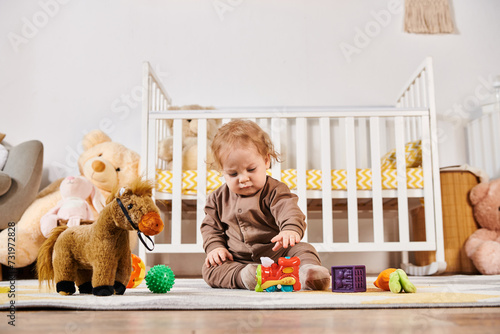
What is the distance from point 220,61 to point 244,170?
5.02 feet

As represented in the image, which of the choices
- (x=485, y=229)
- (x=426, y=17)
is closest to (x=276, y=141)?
(x=485, y=229)

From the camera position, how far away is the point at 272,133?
6.83ft

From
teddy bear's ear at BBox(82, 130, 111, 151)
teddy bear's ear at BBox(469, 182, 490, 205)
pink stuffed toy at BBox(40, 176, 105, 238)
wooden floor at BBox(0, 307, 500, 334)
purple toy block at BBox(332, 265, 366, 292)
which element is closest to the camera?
wooden floor at BBox(0, 307, 500, 334)

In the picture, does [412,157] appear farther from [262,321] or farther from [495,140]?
[262,321]

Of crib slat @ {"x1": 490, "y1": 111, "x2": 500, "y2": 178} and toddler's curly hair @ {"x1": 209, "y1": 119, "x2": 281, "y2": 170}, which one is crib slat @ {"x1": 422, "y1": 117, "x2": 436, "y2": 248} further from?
toddler's curly hair @ {"x1": 209, "y1": 119, "x2": 281, "y2": 170}

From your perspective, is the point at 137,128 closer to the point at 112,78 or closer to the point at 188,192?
the point at 112,78

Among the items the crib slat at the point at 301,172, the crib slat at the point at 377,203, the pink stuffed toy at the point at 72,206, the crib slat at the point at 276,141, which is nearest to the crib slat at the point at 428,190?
the crib slat at the point at 377,203

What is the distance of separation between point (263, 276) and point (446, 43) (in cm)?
212

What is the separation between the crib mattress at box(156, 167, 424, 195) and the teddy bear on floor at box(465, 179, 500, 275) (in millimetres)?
313

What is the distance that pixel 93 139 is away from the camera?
244 centimetres

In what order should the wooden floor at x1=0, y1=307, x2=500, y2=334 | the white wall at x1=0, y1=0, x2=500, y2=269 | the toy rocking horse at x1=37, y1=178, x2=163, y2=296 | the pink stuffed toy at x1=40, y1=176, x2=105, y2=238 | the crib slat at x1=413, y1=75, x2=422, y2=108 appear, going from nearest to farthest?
1. the wooden floor at x1=0, y1=307, x2=500, y2=334
2. the toy rocking horse at x1=37, y1=178, x2=163, y2=296
3. the pink stuffed toy at x1=40, y1=176, x2=105, y2=238
4. the crib slat at x1=413, y1=75, x2=422, y2=108
5. the white wall at x1=0, y1=0, x2=500, y2=269

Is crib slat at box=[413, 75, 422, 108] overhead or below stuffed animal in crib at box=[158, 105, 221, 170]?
overhead

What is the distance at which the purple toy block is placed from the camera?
1.07 m

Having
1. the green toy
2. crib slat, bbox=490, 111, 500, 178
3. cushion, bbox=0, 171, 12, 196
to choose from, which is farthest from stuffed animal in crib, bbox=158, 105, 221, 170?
crib slat, bbox=490, 111, 500, 178
